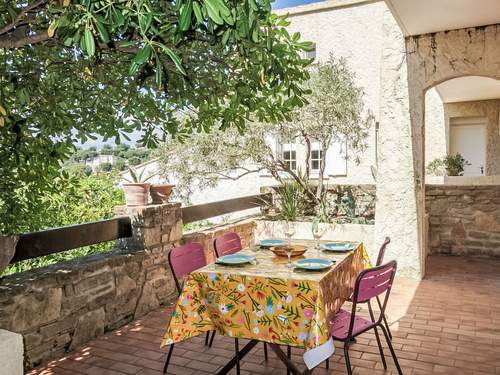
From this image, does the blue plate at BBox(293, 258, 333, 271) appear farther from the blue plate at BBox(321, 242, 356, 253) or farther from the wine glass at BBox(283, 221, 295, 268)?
the blue plate at BBox(321, 242, 356, 253)

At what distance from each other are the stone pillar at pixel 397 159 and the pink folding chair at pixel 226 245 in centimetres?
245

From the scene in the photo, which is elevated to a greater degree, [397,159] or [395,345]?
[397,159]

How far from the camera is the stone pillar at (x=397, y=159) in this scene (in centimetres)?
535

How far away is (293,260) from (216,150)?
4082 millimetres

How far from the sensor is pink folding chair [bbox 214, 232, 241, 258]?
3738 millimetres

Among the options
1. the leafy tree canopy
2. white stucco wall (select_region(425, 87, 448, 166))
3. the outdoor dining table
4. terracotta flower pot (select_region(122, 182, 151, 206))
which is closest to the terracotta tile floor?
the outdoor dining table

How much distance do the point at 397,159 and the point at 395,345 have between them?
2.72 m

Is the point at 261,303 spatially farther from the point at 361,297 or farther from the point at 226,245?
the point at 226,245

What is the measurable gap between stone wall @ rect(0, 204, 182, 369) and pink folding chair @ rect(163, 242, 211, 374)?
0.86 metres

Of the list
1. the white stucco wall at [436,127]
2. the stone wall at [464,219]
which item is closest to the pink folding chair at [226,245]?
the stone wall at [464,219]

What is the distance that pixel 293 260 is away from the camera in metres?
3.08

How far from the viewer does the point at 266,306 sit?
2514 mm

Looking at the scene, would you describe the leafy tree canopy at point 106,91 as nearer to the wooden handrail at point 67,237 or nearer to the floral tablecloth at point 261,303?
the wooden handrail at point 67,237

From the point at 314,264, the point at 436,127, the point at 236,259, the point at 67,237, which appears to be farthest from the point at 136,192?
the point at 436,127
